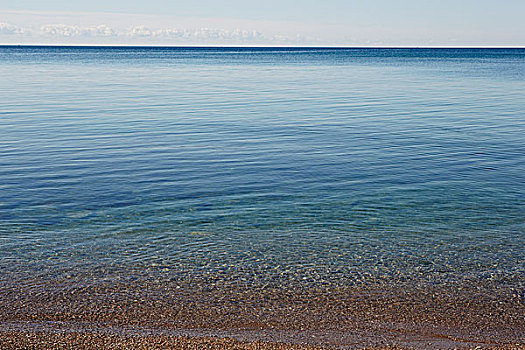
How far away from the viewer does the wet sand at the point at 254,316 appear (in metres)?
6.90

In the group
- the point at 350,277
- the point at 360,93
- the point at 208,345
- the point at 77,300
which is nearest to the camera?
the point at 208,345

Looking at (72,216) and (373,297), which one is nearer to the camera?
(373,297)

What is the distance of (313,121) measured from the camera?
86.1ft

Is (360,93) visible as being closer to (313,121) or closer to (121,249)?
(313,121)

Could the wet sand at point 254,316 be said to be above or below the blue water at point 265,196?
above

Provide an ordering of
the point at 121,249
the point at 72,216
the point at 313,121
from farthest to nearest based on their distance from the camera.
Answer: the point at 313,121 < the point at 72,216 < the point at 121,249

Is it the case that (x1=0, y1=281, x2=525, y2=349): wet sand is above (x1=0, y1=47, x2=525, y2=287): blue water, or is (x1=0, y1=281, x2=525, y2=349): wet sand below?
above

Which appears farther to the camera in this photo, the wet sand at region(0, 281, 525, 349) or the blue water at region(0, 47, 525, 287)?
the blue water at region(0, 47, 525, 287)

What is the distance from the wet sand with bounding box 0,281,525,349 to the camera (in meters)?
6.90

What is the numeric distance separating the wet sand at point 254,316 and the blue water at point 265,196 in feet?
1.69

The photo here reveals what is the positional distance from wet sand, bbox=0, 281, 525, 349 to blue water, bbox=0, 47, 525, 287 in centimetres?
51

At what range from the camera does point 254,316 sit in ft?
25.0

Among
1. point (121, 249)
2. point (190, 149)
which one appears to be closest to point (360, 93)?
point (190, 149)

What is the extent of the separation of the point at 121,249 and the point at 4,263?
1862 mm
